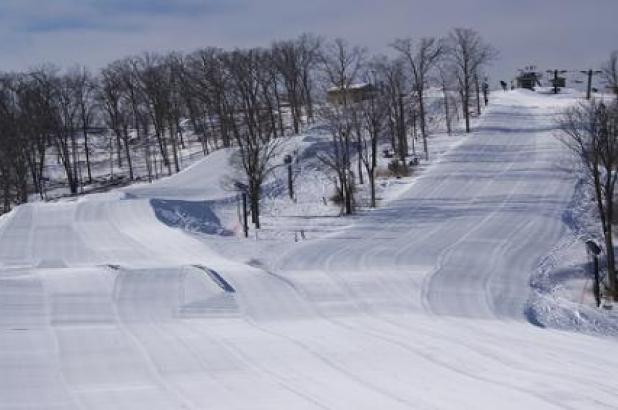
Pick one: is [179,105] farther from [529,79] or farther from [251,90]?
[529,79]

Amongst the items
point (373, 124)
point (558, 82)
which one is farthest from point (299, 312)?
point (558, 82)

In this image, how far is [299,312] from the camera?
2412 cm

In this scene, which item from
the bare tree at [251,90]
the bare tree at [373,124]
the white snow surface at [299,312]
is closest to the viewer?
the white snow surface at [299,312]

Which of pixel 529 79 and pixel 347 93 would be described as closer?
pixel 347 93

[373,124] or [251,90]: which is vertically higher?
[251,90]

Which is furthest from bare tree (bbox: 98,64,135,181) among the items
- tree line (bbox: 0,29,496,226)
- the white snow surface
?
the white snow surface

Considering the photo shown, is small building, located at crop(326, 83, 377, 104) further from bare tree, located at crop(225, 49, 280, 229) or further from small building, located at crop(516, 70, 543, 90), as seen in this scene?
small building, located at crop(516, 70, 543, 90)

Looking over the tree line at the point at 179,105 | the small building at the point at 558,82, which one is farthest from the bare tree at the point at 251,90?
the small building at the point at 558,82

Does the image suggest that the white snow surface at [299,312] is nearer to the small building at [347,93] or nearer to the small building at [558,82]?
the small building at [347,93]

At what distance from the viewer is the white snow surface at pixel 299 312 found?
14.0 metres

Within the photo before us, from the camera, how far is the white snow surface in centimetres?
1402

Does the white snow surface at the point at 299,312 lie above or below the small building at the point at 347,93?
below

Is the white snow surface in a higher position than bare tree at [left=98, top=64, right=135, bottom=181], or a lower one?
lower

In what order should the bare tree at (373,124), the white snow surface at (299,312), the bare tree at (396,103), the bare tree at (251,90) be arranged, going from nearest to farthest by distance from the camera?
the white snow surface at (299,312) → the bare tree at (373,124) → the bare tree at (396,103) → the bare tree at (251,90)
